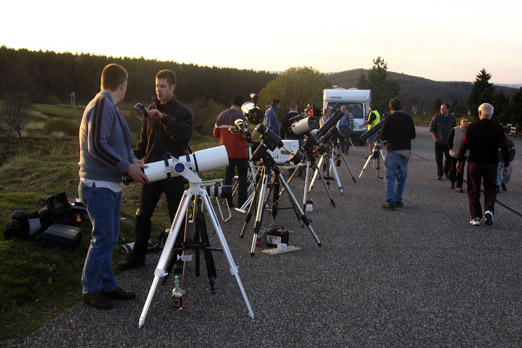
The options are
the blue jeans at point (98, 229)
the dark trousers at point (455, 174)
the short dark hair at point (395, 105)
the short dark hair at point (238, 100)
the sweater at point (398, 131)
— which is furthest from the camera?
the dark trousers at point (455, 174)

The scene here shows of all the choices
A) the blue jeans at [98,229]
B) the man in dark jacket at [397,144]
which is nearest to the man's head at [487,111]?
the man in dark jacket at [397,144]

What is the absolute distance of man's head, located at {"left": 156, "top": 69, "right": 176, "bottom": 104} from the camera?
4.88 m

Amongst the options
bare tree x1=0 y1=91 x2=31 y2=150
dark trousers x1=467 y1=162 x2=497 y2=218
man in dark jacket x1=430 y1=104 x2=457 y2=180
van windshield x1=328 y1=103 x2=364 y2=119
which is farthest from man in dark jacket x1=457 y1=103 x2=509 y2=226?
bare tree x1=0 y1=91 x2=31 y2=150

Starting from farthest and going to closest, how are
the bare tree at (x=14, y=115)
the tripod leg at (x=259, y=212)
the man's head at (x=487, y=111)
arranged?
the bare tree at (x=14, y=115), the man's head at (x=487, y=111), the tripod leg at (x=259, y=212)

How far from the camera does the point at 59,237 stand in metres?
5.21

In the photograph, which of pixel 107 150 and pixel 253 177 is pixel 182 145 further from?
pixel 253 177

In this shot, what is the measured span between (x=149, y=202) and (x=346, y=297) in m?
2.32

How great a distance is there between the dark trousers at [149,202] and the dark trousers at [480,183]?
521 centimetres

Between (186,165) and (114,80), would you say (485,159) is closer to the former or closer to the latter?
(186,165)

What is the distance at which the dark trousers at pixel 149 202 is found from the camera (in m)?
4.96

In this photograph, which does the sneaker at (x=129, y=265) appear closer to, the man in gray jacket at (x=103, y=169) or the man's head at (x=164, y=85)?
the man in gray jacket at (x=103, y=169)

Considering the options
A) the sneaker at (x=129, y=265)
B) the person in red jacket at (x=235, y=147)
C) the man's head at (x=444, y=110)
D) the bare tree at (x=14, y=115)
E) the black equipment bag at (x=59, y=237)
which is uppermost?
the man's head at (x=444, y=110)

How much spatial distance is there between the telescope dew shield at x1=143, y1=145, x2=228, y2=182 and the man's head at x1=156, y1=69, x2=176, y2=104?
1095 mm

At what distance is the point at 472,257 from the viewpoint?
5.96 meters
